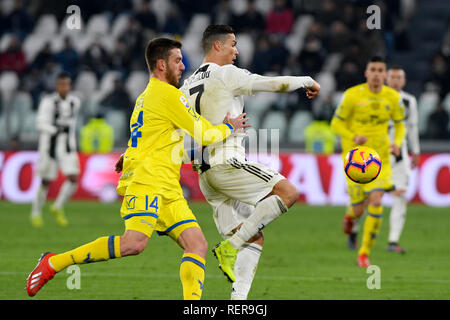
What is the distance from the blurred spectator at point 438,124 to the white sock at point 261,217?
12346 mm

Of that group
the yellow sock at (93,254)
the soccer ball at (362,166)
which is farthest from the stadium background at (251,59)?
the yellow sock at (93,254)

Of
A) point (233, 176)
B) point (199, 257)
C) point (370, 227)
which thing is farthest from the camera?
point (370, 227)

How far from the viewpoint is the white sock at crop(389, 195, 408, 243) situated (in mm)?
11992

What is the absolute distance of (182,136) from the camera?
6.77m

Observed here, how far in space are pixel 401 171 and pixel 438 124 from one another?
6.65 meters

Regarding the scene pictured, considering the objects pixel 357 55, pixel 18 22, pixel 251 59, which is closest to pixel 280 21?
pixel 251 59

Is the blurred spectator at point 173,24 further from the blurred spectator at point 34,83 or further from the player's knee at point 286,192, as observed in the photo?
the player's knee at point 286,192

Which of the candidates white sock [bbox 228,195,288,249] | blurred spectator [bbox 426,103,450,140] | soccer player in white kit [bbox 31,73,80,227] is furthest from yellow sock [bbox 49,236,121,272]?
blurred spectator [bbox 426,103,450,140]

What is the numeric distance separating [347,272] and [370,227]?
2.87ft

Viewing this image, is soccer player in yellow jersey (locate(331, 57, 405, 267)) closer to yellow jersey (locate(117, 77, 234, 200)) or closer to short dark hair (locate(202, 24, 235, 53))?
short dark hair (locate(202, 24, 235, 53))

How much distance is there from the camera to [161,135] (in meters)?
6.59

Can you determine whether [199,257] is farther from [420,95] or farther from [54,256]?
[420,95]
